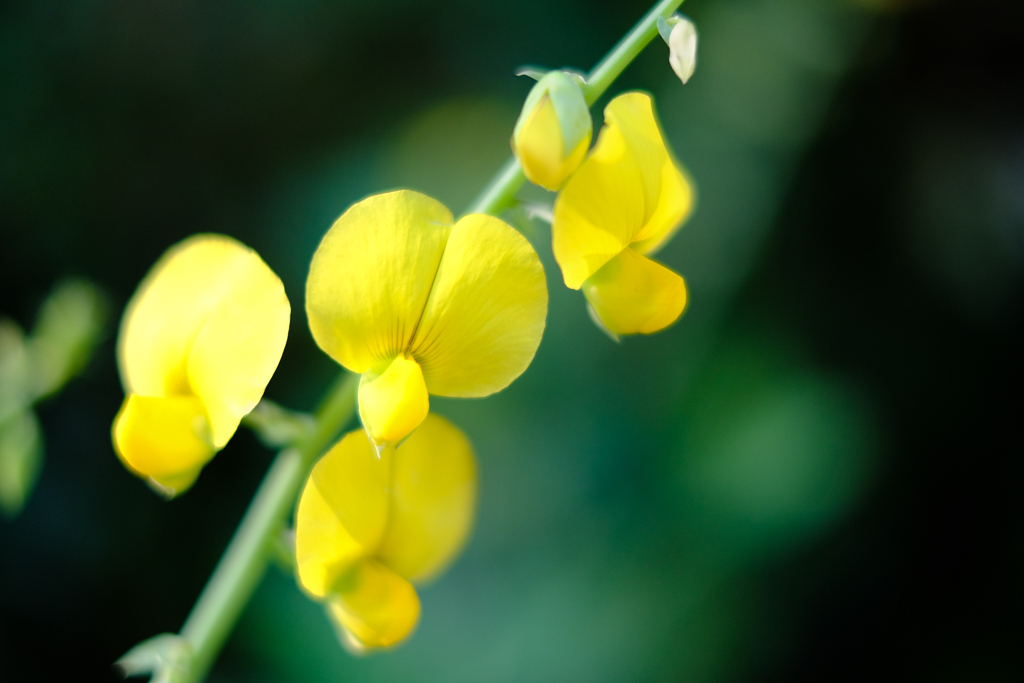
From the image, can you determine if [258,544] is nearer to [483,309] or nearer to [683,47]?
[483,309]

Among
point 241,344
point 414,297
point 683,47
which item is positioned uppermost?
point 683,47

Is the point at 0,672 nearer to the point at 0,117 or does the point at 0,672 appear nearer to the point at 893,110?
the point at 0,117

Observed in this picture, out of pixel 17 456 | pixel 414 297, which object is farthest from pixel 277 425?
pixel 17 456

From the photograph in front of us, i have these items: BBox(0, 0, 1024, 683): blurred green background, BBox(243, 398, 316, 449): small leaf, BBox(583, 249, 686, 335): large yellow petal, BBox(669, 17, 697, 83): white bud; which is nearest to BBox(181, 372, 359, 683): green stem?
BBox(243, 398, 316, 449): small leaf

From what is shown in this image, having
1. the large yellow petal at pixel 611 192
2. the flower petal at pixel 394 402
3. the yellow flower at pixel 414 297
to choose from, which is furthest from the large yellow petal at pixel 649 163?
the flower petal at pixel 394 402

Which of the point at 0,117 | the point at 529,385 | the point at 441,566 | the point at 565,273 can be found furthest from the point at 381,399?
the point at 0,117

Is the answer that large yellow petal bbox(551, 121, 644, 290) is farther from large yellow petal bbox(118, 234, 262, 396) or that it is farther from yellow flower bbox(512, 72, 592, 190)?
large yellow petal bbox(118, 234, 262, 396)
